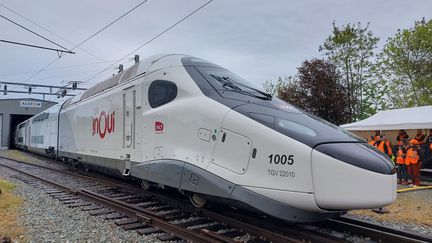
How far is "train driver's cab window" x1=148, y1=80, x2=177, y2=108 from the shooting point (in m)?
6.70

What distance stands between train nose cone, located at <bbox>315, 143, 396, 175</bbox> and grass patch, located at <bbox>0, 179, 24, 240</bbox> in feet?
15.6

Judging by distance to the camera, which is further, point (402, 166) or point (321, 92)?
point (321, 92)

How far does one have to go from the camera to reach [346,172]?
445 centimetres

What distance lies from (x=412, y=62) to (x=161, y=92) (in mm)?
26650

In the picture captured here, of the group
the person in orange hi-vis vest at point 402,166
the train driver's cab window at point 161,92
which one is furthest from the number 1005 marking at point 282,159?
the person in orange hi-vis vest at point 402,166

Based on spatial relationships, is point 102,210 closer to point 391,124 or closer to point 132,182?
point 132,182

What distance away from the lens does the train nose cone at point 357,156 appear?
4.47m

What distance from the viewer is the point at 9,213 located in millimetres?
7555

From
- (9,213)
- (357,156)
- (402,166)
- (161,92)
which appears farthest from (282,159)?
(402,166)

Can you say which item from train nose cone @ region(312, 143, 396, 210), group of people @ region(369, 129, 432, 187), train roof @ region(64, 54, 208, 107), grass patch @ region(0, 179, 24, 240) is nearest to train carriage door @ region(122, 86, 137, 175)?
train roof @ region(64, 54, 208, 107)

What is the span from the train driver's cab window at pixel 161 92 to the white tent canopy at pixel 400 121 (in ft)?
38.5

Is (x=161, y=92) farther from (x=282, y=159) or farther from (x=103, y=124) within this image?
(x=103, y=124)

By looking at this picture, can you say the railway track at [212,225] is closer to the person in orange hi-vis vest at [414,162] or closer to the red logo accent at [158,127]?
the red logo accent at [158,127]

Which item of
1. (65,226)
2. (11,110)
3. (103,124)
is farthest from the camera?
(11,110)
